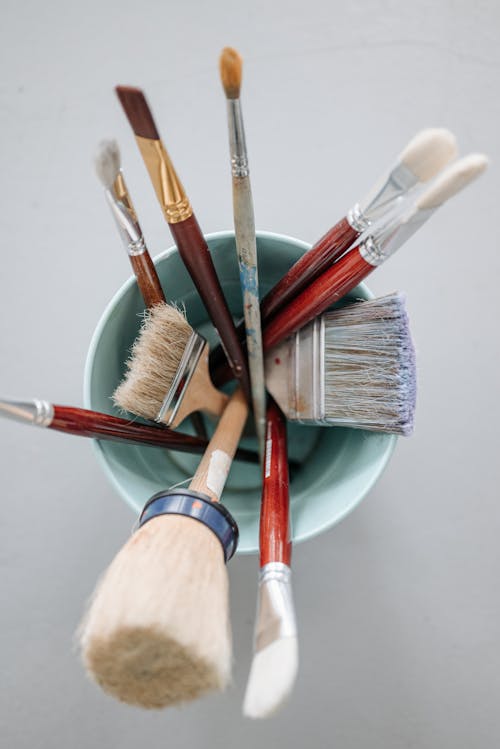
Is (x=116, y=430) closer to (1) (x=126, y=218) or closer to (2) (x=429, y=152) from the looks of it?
(1) (x=126, y=218)

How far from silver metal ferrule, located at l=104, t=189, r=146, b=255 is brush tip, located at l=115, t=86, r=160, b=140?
0.07 m

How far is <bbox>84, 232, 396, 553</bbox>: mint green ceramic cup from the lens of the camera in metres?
0.51

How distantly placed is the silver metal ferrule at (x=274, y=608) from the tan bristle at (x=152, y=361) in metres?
0.16

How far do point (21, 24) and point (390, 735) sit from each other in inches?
35.9

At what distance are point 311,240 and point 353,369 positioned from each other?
26 cm

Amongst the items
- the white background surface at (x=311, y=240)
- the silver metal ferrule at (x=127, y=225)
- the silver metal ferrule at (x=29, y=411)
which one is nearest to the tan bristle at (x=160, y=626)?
the silver metal ferrule at (x=29, y=411)

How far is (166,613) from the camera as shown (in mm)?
372

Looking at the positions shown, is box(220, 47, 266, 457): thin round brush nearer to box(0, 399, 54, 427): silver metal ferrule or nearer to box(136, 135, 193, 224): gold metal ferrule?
box(136, 135, 193, 224): gold metal ferrule

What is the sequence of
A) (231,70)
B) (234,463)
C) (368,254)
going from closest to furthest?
1. (231,70)
2. (368,254)
3. (234,463)

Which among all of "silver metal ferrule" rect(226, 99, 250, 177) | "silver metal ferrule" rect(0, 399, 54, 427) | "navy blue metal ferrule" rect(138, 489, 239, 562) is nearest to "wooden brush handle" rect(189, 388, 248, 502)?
"navy blue metal ferrule" rect(138, 489, 239, 562)

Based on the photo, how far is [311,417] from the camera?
560 millimetres

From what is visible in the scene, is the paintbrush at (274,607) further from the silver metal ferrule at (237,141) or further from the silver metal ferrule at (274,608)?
the silver metal ferrule at (237,141)

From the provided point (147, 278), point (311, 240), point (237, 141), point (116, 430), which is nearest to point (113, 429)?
point (116, 430)

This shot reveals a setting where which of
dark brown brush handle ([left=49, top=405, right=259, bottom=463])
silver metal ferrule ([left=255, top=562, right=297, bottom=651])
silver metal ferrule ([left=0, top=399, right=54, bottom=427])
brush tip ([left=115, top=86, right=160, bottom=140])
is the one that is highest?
brush tip ([left=115, top=86, right=160, bottom=140])
